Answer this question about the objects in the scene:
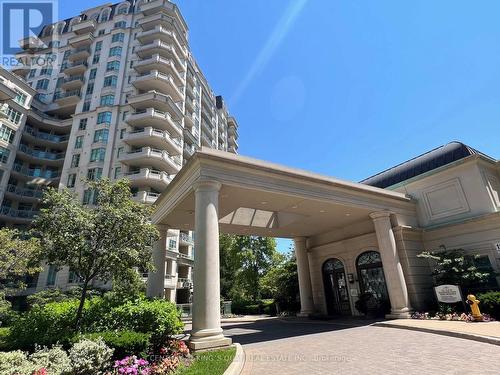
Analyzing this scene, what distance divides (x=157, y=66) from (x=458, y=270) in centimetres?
4547

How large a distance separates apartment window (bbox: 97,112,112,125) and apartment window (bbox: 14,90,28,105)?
36.0ft

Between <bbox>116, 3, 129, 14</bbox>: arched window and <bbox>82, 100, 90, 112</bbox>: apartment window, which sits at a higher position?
<bbox>116, 3, 129, 14</bbox>: arched window

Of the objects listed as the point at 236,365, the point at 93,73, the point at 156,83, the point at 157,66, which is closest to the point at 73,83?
the point at 93,73

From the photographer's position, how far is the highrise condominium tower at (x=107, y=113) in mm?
38406

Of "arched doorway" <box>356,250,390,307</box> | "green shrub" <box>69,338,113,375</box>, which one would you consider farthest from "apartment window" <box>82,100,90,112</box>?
"green shrub" <box>69,338,113,375</box>

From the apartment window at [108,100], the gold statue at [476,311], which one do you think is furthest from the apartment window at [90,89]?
the gold statue at [476,311]

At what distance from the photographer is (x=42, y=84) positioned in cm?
5053

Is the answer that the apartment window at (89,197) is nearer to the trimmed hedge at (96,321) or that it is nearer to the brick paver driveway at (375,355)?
the trimmed hedge at (96,321)

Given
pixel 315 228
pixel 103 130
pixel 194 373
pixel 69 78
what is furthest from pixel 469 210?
pixel 69 78

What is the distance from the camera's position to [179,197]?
13.0m

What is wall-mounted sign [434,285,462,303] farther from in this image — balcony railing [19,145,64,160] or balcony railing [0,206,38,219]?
balcony railing [19,145,64,160]

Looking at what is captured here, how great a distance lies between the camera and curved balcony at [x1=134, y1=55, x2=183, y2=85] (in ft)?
145

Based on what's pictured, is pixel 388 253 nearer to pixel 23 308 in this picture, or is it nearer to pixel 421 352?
pixel 421 352

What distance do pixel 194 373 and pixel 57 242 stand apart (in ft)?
19.6
